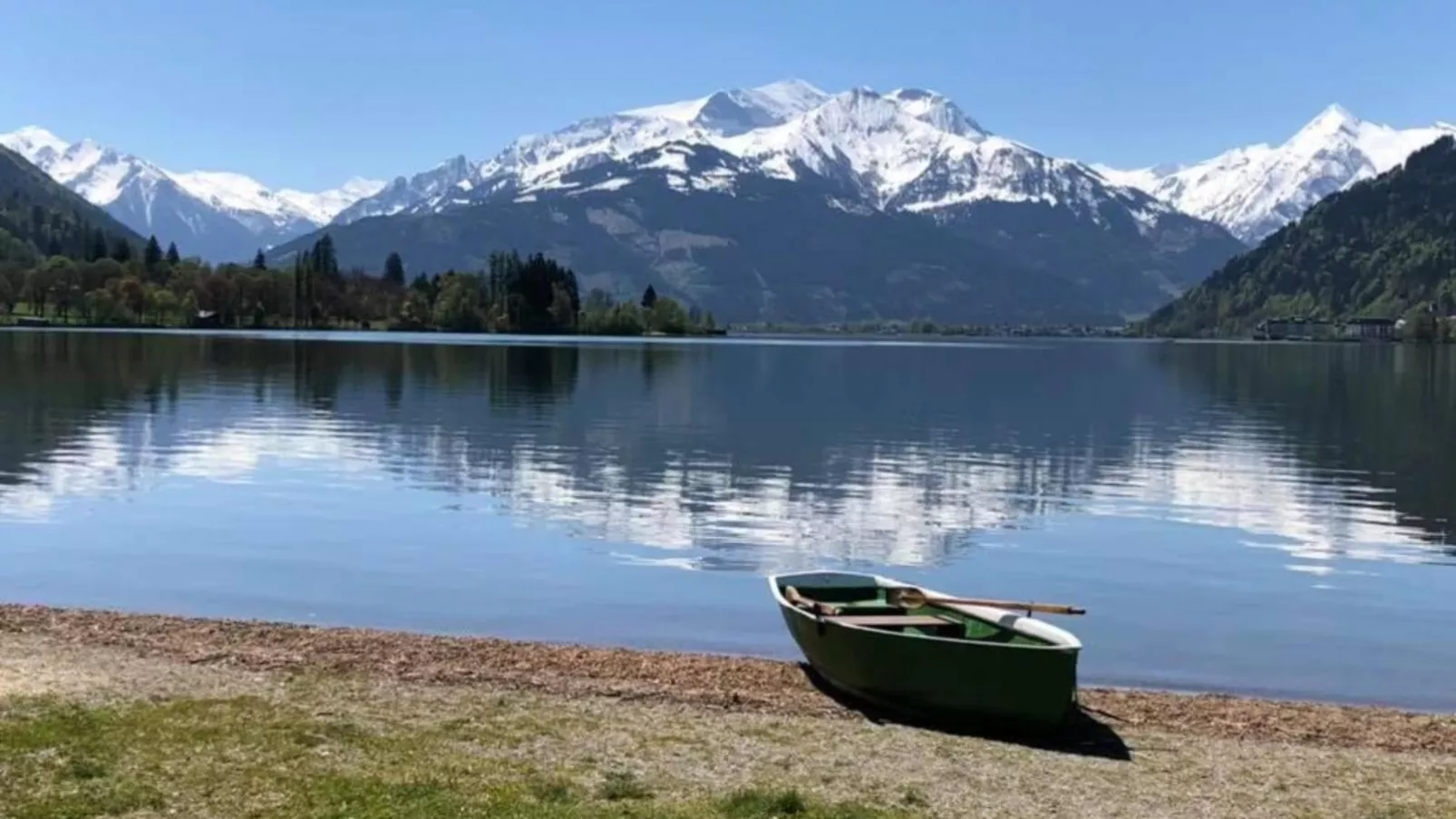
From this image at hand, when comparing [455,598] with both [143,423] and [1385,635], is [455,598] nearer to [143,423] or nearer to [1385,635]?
[1385,635]

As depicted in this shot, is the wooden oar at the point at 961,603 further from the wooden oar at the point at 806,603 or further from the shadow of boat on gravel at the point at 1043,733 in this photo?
the shadow of boat on gravel at the point at 1043,733

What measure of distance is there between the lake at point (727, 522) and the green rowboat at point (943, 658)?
4.78 metres

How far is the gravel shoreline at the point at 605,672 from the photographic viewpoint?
26.7 m

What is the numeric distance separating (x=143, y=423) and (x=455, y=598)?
185ft

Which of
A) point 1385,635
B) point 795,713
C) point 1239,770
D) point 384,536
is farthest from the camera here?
point 384,536

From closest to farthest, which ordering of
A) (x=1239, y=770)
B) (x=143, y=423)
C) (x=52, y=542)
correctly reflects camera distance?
(x=1239, y=770) < (x=52, y=542) < (x=143, y=423)

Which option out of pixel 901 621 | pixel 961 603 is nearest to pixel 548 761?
pixel 901 621

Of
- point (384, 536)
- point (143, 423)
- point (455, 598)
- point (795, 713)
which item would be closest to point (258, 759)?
point (795, 713)

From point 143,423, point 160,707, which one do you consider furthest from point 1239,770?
point 143,423

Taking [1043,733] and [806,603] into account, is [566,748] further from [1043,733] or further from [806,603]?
[1043,733]

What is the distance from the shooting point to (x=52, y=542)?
4578cm

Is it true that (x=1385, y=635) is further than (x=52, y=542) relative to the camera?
No

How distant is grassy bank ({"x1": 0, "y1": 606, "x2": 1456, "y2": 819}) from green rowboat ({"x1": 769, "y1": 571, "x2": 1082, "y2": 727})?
26.8 inches

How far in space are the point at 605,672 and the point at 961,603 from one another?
24.0ft
